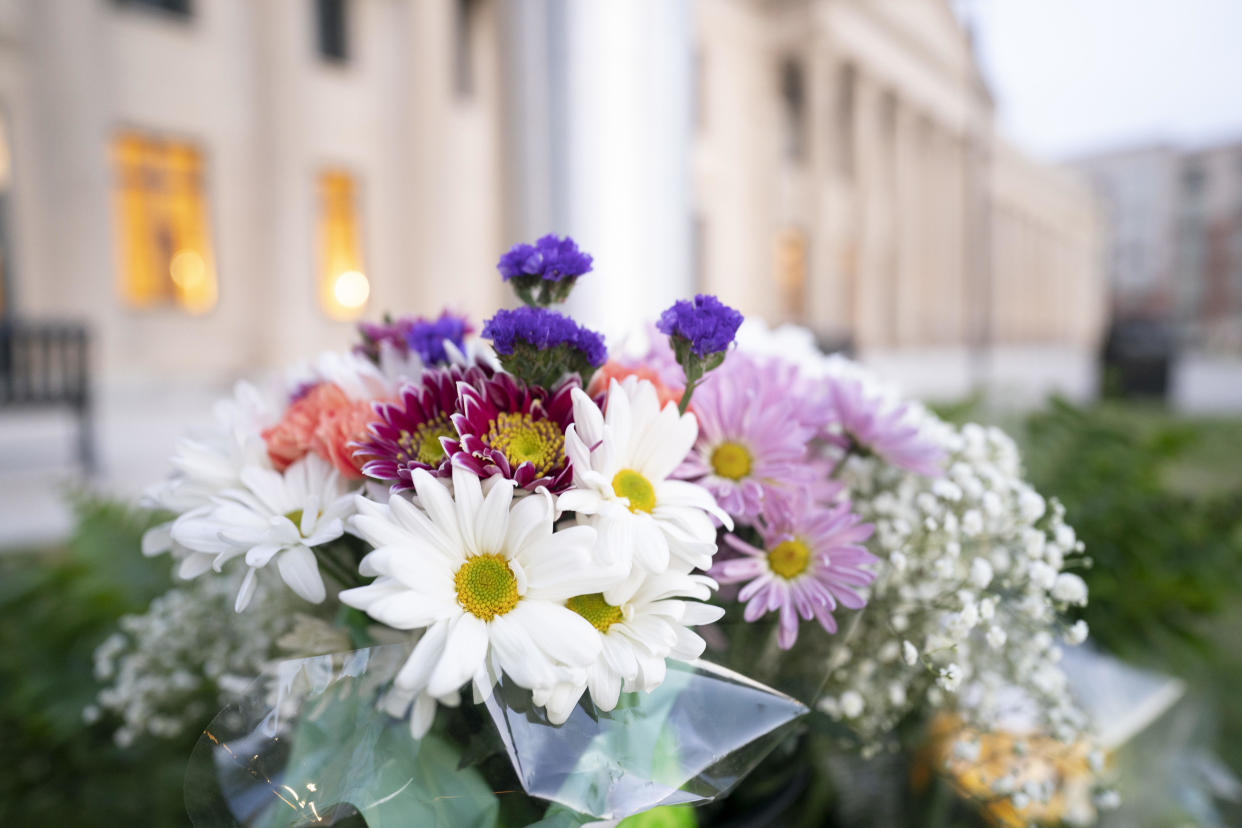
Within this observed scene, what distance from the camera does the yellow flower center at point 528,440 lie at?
14.9 inches

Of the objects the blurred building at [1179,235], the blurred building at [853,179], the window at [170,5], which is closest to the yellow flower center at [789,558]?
the blurred building at [1179,235]

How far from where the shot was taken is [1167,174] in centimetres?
636

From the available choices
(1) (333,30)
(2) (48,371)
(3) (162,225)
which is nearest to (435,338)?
(2) (48,371)

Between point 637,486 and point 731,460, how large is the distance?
100 mm

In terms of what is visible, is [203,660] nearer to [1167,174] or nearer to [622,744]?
[622,744]

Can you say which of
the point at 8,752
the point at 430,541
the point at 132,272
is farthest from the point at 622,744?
the point at 132,272

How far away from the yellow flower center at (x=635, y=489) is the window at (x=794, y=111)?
46.7 feet

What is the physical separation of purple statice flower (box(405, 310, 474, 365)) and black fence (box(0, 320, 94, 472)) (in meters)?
4.35

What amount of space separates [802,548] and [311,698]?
292 millimetres

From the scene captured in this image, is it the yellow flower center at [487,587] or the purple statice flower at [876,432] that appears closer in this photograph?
the yellow flower center at [487,587]

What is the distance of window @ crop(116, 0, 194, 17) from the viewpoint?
657cm

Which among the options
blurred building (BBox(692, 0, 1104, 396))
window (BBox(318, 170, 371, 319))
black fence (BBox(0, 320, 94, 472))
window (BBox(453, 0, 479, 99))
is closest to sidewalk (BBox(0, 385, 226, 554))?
black fence (BBox(0, 320, 94, 472))

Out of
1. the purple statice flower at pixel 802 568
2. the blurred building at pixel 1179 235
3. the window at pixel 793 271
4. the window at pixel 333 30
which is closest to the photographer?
the purple statice flower at pixel 802 568

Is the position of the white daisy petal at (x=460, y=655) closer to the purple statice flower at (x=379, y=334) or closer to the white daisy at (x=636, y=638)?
the white daisy at (x=636, y=638)
